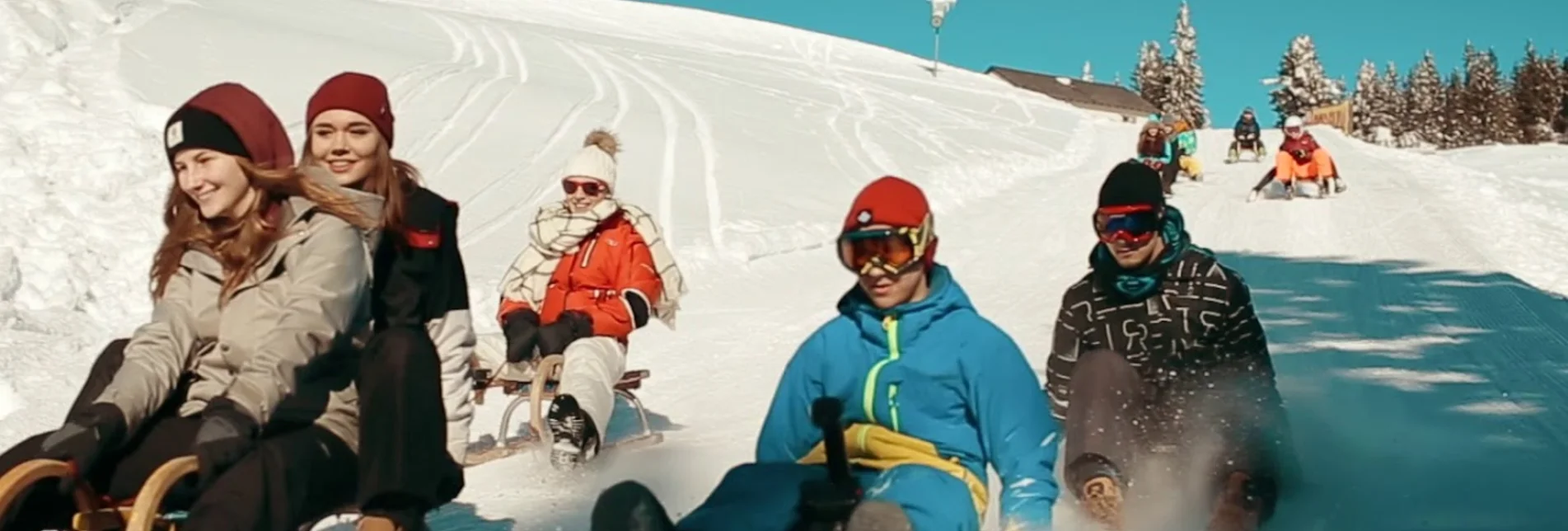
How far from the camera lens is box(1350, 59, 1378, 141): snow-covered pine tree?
93312mm

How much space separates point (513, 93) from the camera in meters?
19.7

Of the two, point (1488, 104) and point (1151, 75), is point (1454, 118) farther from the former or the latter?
point (1151, 75)

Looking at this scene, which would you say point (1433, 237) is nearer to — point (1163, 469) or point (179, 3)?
point (1163, 469)

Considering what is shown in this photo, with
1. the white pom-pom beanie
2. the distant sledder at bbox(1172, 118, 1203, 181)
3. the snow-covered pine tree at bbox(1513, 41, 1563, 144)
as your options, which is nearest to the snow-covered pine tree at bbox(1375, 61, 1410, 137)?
the snow-covered pine tree at bbox(1513, 41, 1563, 144)

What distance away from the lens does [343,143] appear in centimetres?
379

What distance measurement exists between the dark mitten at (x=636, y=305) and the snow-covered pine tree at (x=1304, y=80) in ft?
263

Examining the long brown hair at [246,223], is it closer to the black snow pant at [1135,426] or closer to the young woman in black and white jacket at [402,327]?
the young woman in black and white jacket at [402,327]

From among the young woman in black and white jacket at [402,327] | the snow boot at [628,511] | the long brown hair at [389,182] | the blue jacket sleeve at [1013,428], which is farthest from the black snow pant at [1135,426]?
the long brown hair at [389,182]

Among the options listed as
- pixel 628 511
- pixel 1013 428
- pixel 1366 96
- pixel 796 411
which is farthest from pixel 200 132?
pixel 1366 96

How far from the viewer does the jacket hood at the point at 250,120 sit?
294 cm

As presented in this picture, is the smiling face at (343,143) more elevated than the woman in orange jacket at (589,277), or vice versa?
the smiling face at (343,143)

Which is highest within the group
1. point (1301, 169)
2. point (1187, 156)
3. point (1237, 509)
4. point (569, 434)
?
point (1187, 156)

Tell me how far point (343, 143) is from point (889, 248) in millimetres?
1654

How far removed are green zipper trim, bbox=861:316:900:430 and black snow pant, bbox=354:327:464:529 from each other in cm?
101
